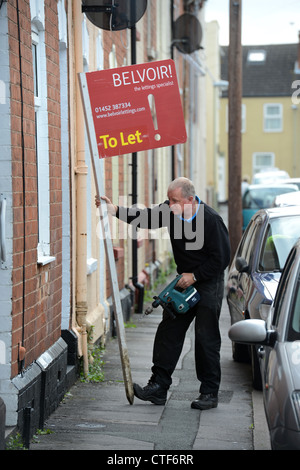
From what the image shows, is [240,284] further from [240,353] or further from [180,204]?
[180,204]

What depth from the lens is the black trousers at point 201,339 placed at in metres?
6.98

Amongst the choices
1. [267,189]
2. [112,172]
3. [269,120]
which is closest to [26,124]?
[112,172]

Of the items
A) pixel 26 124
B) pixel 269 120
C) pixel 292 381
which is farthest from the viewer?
pixel 269 120

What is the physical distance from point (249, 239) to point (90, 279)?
1761 millimetres

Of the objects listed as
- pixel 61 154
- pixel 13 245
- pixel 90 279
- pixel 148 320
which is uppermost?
pixel 61 154

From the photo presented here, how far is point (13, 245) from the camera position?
5.63m

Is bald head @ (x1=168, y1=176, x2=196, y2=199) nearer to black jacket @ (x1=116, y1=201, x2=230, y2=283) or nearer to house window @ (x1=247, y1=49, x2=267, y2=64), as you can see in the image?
black jacket @ (x1=116, y1=201, x2=230, y2=283)

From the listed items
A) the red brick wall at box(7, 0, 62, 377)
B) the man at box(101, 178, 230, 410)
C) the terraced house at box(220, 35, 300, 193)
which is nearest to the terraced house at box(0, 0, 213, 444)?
the red brick wall at box(7, 0, 62, 377)

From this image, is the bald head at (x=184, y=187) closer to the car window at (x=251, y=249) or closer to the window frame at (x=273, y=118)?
the car window at (x=251, y=249)

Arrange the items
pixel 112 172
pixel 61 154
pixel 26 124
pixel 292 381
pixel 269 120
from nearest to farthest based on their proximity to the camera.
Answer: pixel 292 381 < pixel 26 124 < pixel 61 154 < pixel 112 172 < pixel 269 120

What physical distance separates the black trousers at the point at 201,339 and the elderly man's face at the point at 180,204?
614mm

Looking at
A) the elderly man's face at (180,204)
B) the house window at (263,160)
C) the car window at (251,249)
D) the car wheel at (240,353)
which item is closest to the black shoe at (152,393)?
the elderly man's face at (180,204)

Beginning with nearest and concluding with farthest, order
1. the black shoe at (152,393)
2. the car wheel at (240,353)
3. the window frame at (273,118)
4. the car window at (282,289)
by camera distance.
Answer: the car window at (282,289) < the black shoe at (152,393) < the car wheel at (240,353) < the window frame at (273,118)

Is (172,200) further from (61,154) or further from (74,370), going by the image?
(74,370)
